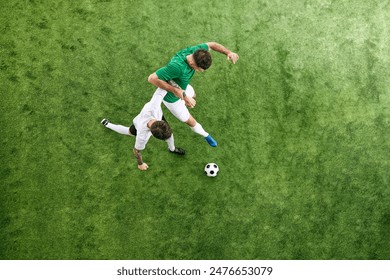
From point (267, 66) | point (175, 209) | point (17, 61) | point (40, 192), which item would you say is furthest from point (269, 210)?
point (17, 61)

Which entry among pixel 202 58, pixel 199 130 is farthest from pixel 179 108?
pixel 202 58

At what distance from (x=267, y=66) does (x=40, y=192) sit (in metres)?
3.09

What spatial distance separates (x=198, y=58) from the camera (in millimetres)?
3645

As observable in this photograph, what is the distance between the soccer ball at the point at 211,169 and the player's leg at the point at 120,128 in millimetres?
900

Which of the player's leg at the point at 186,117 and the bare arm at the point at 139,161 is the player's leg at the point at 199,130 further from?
the bare arm at the point at 139,161

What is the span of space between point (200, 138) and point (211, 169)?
44cm

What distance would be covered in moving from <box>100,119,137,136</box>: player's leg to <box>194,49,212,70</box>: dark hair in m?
1.03

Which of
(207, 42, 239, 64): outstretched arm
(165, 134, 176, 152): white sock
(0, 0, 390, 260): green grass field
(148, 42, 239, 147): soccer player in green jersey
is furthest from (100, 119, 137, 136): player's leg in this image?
(207, 42, 239, 64): outstretched arm

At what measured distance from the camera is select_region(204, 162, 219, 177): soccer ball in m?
4.30

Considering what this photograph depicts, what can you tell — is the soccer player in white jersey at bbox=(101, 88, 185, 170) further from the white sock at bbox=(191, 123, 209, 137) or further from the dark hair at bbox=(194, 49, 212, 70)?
the dark hair at bbox=(194, 49, 212, 70)

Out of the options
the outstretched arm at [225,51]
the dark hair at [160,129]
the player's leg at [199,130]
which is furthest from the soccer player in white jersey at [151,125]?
the outstretched arm at [225,51]

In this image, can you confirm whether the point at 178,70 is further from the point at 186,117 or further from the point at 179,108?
the point at 186,117

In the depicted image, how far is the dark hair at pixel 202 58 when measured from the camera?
3.63 meters
